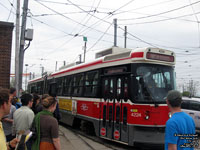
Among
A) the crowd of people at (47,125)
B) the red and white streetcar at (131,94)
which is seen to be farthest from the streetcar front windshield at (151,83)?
the crowd of people at (47,125)

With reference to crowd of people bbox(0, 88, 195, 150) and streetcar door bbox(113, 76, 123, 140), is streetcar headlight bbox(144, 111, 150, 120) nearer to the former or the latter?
streetcar door bbox(113, 76, 123, 140)

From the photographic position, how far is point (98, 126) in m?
8.25

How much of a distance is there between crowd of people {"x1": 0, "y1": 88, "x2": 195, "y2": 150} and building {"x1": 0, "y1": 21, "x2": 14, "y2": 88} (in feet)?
20.2

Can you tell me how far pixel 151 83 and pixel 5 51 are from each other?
26.2 ft

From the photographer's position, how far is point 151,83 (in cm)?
714

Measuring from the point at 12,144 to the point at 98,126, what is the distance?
5.35 metres

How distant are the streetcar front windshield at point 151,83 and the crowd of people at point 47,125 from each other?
3160mm

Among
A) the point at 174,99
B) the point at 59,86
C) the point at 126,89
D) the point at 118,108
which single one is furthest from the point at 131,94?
the point at 59,86

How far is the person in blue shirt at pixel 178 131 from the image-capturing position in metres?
2.55

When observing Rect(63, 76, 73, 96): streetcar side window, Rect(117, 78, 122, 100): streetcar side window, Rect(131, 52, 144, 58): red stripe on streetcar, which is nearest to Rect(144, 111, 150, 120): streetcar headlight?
Rect(117, 78, 122, 100): streetcar side window

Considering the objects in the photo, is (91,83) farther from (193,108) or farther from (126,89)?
(193,108)

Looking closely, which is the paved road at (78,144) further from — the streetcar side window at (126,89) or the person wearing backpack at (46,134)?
the person wearing backpack at (46,134)

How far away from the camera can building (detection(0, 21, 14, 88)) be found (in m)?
11.4

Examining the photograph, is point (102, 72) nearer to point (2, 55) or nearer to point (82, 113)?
point (82, 113)
